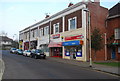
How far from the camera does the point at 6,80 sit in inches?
343

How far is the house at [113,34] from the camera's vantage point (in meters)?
23.7

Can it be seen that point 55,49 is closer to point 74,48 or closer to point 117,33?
point 74,48

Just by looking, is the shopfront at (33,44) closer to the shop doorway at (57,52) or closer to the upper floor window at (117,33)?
the shop doorway at (57,52)

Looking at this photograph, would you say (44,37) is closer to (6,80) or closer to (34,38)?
(34,38)

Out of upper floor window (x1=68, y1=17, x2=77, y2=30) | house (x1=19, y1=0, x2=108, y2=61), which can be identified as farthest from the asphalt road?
upper floor window (x1=68, y1=17, x2=77, y2=30)

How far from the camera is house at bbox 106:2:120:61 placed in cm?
2367

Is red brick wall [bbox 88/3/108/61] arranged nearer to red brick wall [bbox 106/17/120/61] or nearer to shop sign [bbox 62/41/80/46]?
red brick wall [bbox 106/17/120/61]

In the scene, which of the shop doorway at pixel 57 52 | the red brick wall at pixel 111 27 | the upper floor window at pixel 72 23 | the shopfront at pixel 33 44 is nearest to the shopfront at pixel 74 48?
the upper floor window at pixel 72 23

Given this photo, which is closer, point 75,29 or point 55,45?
point 75,29

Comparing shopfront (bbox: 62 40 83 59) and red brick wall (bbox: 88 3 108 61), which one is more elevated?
red brick wall (bbox: 88 3 108 61)

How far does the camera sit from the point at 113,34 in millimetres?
24344

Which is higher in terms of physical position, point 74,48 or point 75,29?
point 75,29

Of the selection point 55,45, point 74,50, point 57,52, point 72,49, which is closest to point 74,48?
point 74,50

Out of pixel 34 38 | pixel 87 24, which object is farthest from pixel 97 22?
pixel 34 38
